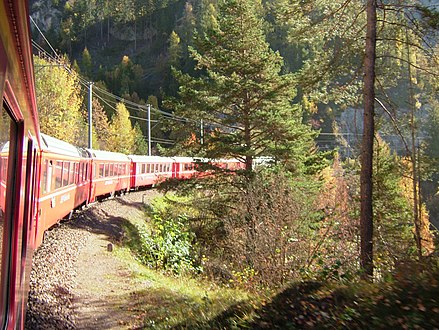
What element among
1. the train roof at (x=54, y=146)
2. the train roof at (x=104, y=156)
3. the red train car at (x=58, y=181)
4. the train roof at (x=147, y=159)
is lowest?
the red train car at (x=58, y=181)

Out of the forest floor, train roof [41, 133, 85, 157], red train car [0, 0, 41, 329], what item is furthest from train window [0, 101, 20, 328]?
train roof [41, 133, 85, 157]

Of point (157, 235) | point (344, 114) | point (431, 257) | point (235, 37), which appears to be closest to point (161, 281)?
point (157, 235)

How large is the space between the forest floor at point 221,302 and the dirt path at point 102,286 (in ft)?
0.06

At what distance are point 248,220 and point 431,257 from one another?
816 centimetres

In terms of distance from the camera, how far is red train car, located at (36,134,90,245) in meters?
9.48

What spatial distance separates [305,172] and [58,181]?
33.6ft

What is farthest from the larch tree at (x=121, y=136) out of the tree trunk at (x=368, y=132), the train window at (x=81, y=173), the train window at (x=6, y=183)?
the train window at (x=6, y=183)

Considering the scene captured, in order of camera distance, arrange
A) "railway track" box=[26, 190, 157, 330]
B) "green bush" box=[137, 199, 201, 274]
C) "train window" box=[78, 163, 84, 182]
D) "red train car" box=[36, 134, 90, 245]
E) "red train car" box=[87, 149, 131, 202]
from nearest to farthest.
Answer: "railway track" box=[26, 190, 157, 330] → "red train car" box=[36, 134, 90, 245] → "green bush" box=[137, 199, 201, 274] → "train window" box=[78, 163, 84, 182] → "red train car" box=[87, 149, 131, 202]

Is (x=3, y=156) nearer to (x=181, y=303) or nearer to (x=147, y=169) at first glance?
(x=181, y=303)

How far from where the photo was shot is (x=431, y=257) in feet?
21.4

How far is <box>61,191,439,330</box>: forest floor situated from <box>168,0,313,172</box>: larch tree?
17.7 feet

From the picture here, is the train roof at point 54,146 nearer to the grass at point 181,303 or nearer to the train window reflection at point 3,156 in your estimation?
the grass at point 181,303

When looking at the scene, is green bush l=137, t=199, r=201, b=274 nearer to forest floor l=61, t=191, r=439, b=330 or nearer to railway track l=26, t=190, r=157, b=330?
forest floor l=61, t=191, r=439, b=330

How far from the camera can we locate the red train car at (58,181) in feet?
31.1
